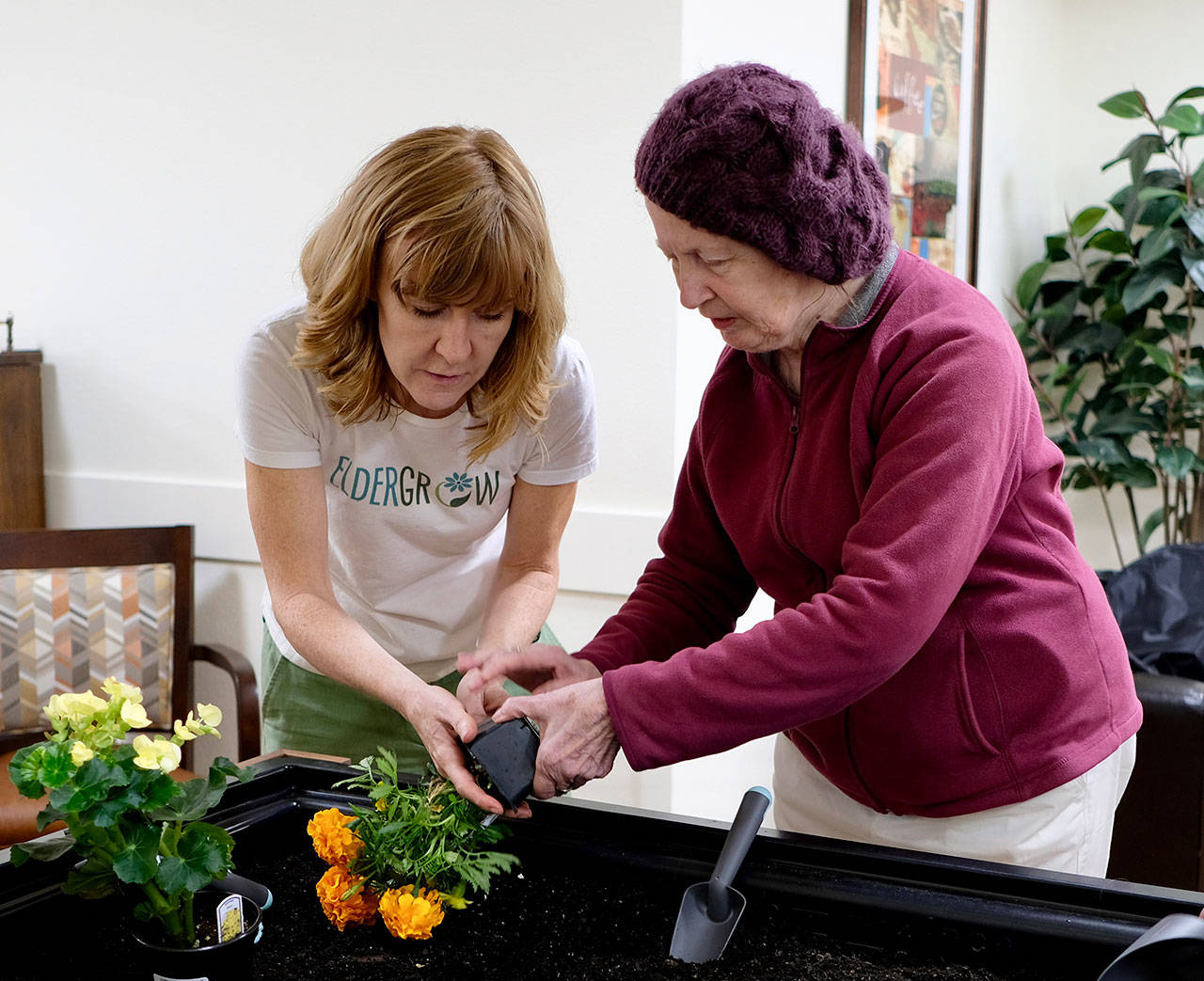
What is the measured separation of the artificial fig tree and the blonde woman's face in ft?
9.54

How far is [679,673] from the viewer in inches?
42.1

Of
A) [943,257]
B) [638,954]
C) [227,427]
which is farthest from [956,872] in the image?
[943,257]

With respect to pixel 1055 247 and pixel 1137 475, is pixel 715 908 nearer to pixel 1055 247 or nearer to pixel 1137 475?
pixel 1137 475

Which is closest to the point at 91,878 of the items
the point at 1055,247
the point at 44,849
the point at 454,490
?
the point at 44,849

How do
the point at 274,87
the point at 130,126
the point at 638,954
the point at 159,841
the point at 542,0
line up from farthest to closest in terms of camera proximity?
the point at 130,126 → the point at 274,87 → the point at 542,0 → the point at 638,954 → the point at 159,841

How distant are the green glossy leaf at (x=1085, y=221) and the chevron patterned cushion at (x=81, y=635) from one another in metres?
3.07

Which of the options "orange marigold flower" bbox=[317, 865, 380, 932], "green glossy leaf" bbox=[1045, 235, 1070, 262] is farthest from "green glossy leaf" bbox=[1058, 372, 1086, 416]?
"orange marigold flower" bbox=[317, 865, 380, 932]

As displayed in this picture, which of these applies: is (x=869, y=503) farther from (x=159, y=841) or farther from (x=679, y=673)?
(x=159, y=841)

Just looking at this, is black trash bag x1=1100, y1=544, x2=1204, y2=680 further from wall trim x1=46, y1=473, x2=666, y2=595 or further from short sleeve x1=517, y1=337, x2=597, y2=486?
short sleeve x1=517, y1=337, x2=597, y2=486

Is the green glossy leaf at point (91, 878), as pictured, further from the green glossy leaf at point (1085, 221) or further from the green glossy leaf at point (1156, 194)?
the green glossy leaf at point (1085, 221)

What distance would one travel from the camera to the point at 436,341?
4.45 feet

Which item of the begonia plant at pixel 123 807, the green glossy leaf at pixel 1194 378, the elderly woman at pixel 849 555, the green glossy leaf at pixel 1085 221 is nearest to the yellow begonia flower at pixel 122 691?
the begonia plant at pixel 123 807

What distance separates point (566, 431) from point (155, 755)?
2.76ft

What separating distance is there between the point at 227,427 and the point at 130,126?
0.71m
